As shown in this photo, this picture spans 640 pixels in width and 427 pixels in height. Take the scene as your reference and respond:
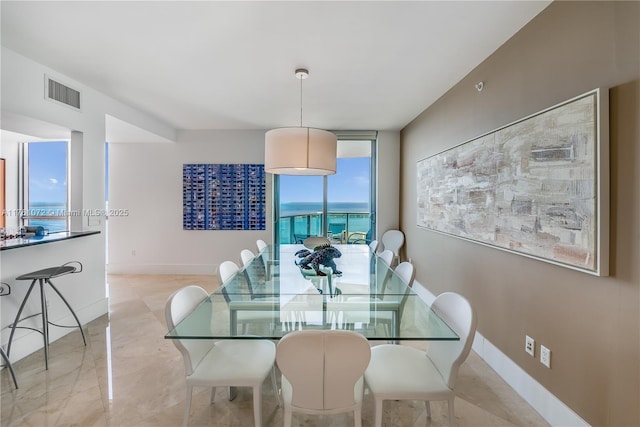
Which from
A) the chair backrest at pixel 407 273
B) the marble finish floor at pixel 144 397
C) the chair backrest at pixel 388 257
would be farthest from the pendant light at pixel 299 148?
the marble finish floor at pixel 144 397

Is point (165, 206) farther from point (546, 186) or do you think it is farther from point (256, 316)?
point (546, 186)

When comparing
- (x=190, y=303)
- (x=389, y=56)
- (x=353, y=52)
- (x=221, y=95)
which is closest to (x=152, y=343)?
(x=190, y=303)

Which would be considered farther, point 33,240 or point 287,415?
point 33,240

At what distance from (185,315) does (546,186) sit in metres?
2.32

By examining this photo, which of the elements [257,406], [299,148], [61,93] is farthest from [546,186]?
[61,93]

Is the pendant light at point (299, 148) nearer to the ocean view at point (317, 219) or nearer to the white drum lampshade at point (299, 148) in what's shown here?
the white drum lampshade at point (299, 148)

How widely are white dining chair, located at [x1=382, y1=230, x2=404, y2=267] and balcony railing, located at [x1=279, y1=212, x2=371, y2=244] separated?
0.43 m

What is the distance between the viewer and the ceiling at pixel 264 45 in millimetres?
1979

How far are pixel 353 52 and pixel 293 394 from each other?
8.26 feet

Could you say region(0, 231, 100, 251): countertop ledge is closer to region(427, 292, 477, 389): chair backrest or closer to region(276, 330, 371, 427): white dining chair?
region(276, 330, 371, 427): white dining chair

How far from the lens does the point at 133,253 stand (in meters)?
5.51

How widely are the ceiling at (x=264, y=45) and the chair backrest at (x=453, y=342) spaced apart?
6.10ft

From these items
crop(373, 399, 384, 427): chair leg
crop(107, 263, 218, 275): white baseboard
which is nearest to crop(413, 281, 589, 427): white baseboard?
crop(373, 399, 384, 427): chair leg

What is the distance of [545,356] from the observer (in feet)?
6.24
